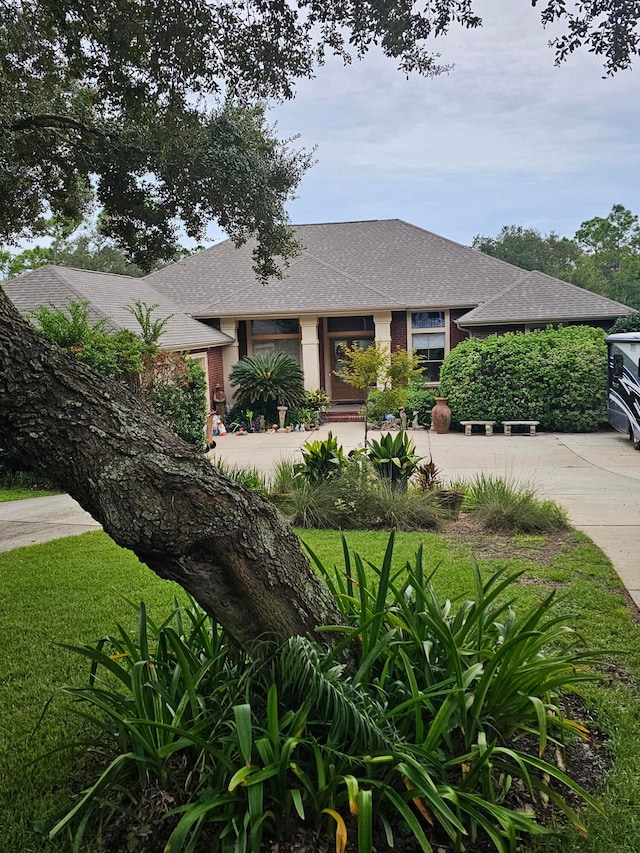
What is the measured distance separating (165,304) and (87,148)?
10.7m

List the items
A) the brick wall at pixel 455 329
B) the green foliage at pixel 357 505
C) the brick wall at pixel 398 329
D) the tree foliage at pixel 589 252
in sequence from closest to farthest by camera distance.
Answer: the green foliage at pixel 357 505, the brick wall at pixel 455 329, the brick wall at pixel 398 329, the tree foliage at pixel 589 252

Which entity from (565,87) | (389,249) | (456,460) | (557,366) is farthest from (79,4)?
(389,249)

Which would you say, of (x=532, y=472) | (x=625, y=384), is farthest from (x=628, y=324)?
(x=532, y=472)

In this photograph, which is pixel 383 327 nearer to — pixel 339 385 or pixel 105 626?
pixel 339 385

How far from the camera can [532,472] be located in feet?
37.2

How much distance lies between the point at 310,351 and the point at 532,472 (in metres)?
10.5

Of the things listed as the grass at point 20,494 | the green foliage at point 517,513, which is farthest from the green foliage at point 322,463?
the grass at point 20,494

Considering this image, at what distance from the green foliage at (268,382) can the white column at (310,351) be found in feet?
3.68

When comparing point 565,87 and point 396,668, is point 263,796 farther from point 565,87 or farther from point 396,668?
point 565,87

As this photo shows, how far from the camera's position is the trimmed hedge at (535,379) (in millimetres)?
16438

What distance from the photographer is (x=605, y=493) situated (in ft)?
30.9

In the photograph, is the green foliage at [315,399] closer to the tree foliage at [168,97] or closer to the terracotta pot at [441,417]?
the terracotta pot at [441,417]

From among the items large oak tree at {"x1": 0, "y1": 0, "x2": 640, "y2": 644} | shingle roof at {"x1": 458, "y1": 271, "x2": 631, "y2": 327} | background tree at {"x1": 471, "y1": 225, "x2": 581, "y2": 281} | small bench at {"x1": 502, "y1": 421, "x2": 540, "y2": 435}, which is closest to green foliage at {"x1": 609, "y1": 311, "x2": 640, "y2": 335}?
shingle roof at {"x1": 458, "y1": 271, "x2": 631, "y2": 327}

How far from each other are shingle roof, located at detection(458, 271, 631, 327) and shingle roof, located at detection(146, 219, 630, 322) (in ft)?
0.09
